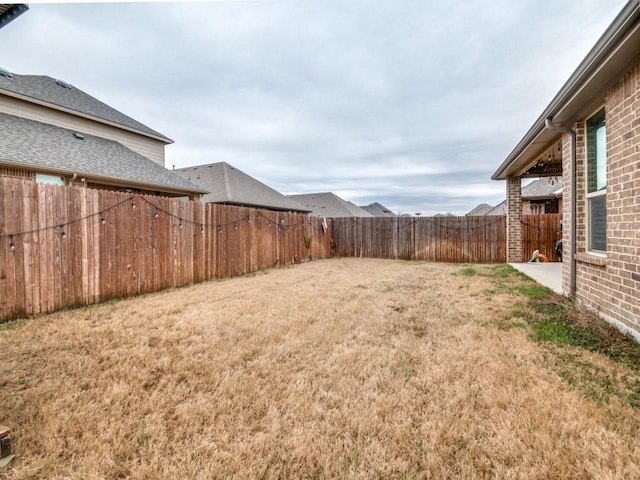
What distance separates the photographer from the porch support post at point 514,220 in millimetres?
9469

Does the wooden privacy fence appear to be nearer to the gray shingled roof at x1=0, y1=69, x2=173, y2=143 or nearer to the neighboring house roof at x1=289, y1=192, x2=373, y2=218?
the gray shingled roof at x1=0, y1=69, x2=173, y2=143

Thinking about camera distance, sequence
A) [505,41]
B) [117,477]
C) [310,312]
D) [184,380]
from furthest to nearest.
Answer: [505,41] < [310,312] < [184,380] < [117,477]

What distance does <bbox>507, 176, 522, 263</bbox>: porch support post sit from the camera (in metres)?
9.47

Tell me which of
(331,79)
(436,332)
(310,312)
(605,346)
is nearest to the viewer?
(605,346)

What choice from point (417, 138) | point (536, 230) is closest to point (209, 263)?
point (536, 230)

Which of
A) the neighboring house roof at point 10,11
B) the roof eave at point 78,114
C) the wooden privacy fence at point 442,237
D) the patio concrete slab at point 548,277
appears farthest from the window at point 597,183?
the roof eave at point 78,114

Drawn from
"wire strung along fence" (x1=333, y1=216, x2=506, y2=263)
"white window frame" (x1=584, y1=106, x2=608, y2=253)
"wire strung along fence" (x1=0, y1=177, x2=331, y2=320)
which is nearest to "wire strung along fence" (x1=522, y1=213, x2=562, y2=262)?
"wire strung along fence" (x1=333, y1=216, x2=506, y2=263)

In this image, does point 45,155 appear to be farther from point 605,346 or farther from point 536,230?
point 536,230

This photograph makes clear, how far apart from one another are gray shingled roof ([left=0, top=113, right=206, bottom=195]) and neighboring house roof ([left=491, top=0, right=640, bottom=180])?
10.5 m

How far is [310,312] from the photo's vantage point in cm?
444

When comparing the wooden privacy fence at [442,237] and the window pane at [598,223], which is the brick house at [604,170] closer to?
the window pane at [598,223]

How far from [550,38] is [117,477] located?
8998mm

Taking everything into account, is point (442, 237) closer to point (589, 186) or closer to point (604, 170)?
point (589, 186)

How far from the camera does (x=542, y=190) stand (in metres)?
17.6
